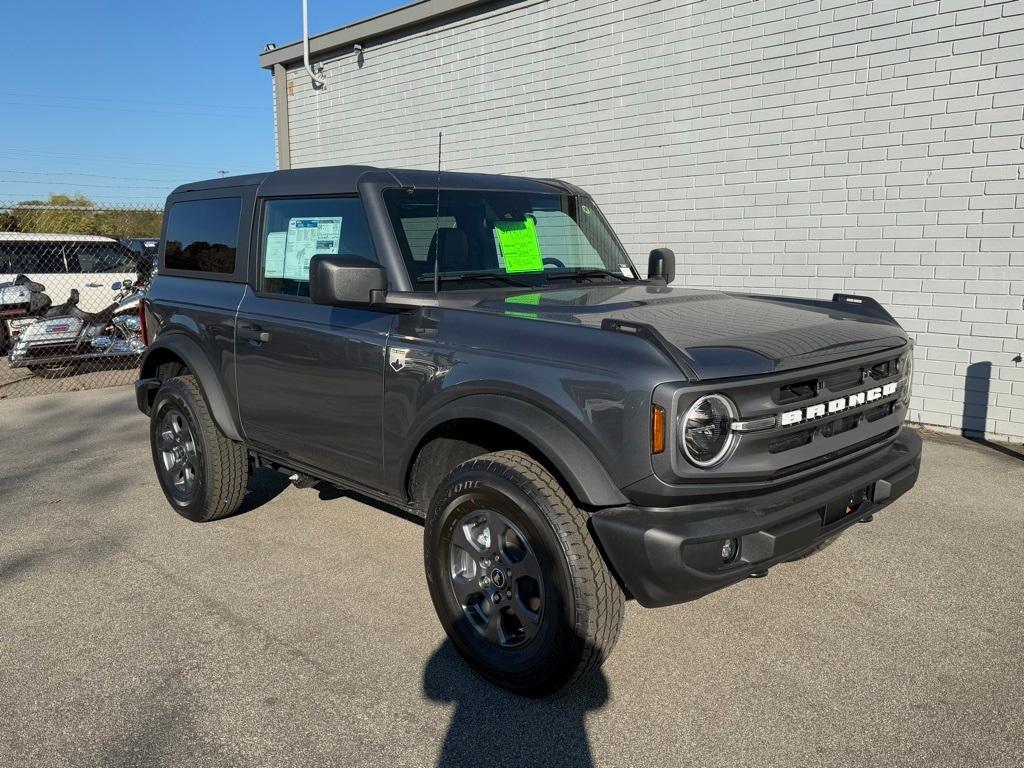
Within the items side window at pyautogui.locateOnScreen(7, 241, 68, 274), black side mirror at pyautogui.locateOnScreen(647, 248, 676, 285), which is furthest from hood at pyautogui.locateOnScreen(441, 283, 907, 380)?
side window at pyautogui.locateOnScreen(7, 241, 68, 274)

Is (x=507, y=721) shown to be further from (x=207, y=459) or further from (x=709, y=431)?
(x=207, y=459)

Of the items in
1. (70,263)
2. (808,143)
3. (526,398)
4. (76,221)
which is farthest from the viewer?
(76,221)

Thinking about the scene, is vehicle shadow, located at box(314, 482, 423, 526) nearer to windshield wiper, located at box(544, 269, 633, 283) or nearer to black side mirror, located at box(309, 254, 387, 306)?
windshield wiper, located at box(544, 269, 633, 283)

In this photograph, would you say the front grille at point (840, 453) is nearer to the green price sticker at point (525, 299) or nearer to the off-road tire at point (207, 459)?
the green price sticker at point (525, 299)

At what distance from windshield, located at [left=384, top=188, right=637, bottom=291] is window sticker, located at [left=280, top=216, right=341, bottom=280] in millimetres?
372

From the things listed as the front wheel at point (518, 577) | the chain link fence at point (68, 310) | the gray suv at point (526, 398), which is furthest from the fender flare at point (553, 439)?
the chain link fence at point (68, 310)

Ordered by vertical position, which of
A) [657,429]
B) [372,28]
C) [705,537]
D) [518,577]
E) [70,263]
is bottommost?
[518,577]

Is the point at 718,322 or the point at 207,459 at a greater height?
the point at 718,322

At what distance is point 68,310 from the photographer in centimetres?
1094

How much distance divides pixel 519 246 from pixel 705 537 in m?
2.00

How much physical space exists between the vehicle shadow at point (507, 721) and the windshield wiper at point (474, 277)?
1.62 m

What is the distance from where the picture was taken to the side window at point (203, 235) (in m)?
4.61

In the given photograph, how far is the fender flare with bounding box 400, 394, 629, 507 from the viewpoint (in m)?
2.72

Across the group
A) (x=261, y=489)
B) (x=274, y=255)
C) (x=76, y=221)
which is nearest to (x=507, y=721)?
(x=274, y=255)
